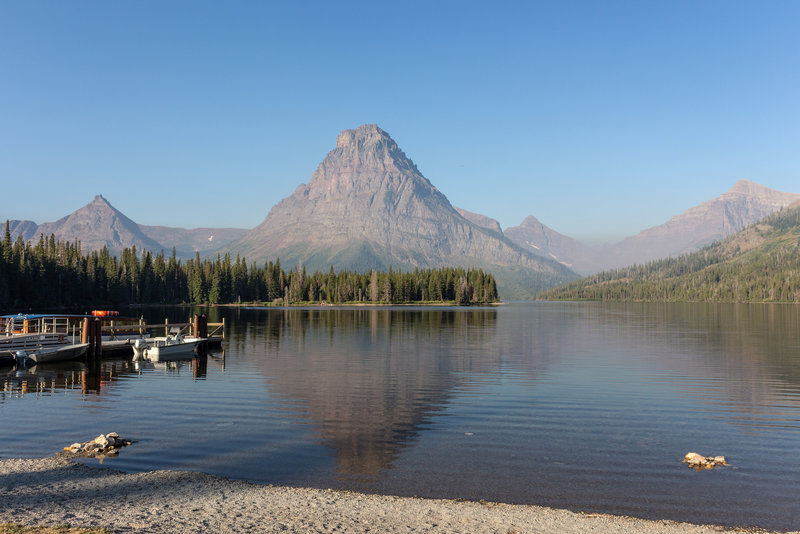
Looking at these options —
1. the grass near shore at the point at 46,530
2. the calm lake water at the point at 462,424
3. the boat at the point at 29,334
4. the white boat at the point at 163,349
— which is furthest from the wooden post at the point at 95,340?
the grass near shore at the point at 46,530

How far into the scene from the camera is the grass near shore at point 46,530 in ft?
54.6

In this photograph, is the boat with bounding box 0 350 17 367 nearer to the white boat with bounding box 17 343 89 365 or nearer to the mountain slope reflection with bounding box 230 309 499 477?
the white boat with bounding box 17 343 89 365

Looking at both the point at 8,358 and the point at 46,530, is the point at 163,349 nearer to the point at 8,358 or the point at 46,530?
the point at 8,358

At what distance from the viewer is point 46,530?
55.4 ft

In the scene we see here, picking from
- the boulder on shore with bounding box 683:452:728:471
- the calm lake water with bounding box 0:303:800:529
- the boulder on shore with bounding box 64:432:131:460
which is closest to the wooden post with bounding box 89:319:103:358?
the calm lake water with bounding box 0:303:800:529

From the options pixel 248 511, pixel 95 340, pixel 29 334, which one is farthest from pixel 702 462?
pixel 29 334

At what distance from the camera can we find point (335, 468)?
2556cm

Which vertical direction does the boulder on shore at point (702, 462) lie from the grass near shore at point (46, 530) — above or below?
below

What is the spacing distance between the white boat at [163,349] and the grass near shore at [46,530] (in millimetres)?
58690

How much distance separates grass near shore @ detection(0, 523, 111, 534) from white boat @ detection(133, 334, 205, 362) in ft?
193

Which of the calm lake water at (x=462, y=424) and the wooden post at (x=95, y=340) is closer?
the calm lake water at (x=462, y=424)

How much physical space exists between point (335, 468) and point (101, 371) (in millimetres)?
46941

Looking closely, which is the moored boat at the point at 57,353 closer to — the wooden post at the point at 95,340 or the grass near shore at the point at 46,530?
the wooden post at the point at 95,340

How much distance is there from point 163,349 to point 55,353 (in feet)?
40.2
